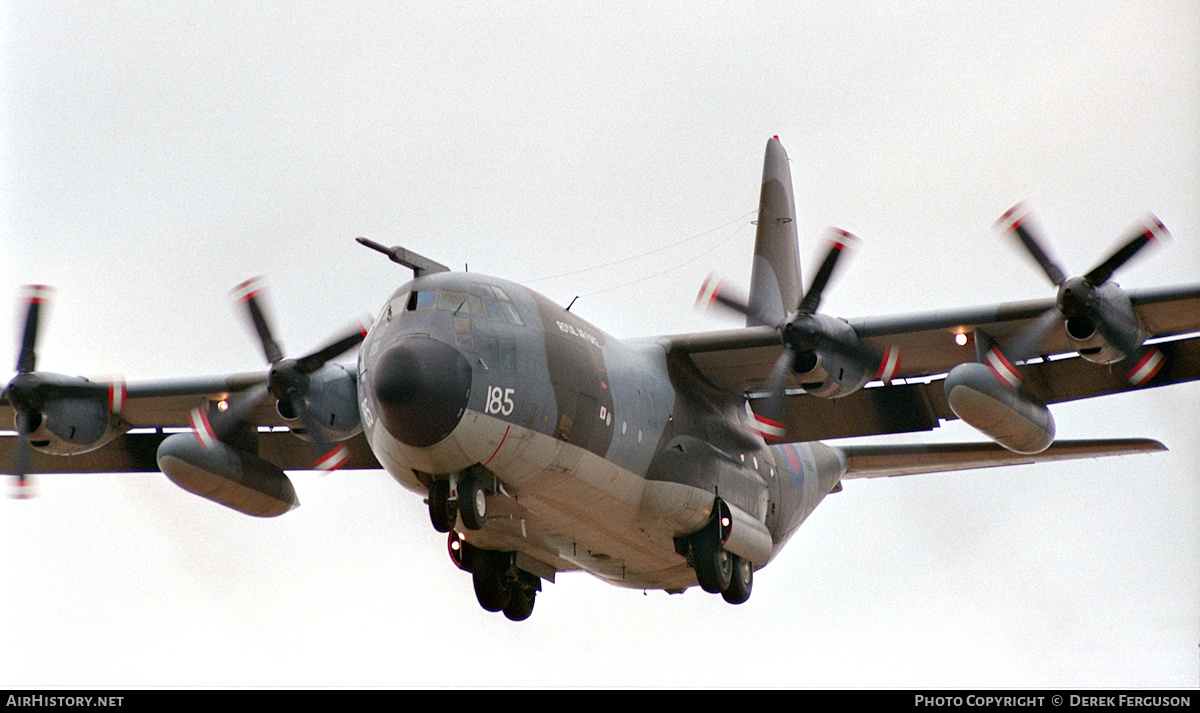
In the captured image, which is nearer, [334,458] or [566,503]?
[566,503]

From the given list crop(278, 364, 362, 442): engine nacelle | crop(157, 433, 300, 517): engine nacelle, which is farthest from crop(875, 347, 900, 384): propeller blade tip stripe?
crop(157, 433, 300, 517): engine nacelle

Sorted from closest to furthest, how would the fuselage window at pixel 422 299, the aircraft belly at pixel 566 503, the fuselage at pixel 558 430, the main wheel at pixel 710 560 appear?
the fuselage at pixel 558 430 < the aircraft belly at pixel 566 503 < the fuselage window at pixel 422 299 < the main wheel at pixel 710 560

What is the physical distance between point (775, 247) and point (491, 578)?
928 centimetres

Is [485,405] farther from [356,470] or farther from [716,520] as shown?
[356,470]

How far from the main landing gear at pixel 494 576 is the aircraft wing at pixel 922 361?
418 centimetres

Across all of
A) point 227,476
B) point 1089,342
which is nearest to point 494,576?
point 227,476

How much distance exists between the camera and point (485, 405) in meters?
17.0

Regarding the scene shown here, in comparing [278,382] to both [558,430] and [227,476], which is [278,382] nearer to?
[227,476]

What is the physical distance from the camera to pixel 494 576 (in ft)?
69.6

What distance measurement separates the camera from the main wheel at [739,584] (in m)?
20.9

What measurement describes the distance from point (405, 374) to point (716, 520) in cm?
622

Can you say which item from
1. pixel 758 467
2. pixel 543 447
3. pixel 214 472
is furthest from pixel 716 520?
pixel 214 472

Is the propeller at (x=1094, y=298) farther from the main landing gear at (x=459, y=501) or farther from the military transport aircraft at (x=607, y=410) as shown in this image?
the main landing gear at (x=459, y=501)

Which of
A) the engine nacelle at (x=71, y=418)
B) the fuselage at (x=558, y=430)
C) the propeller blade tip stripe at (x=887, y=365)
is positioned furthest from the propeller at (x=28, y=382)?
the propeller blade tip stripe at (x=887, y=365)
